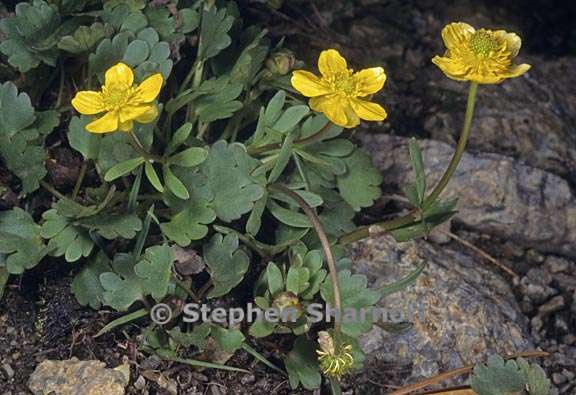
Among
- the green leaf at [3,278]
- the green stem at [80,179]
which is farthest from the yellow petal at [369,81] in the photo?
the green leaf at [3,278]

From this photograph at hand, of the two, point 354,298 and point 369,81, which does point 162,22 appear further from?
point 354,298

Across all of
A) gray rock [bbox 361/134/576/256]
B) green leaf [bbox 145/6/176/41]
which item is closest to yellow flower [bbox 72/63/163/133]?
green leaf [bbox 145/6/176/41]

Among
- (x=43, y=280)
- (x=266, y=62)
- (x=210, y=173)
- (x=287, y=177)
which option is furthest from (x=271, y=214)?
(x=43, y=280)

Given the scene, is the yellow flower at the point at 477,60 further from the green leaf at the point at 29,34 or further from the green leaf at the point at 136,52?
the green leaf at the point at 29,34

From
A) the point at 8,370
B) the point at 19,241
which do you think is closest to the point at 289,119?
the point at 19,241

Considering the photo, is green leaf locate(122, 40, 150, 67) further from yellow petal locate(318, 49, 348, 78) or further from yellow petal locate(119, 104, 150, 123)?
yellow petal locate(318, 49, 348, 78)
